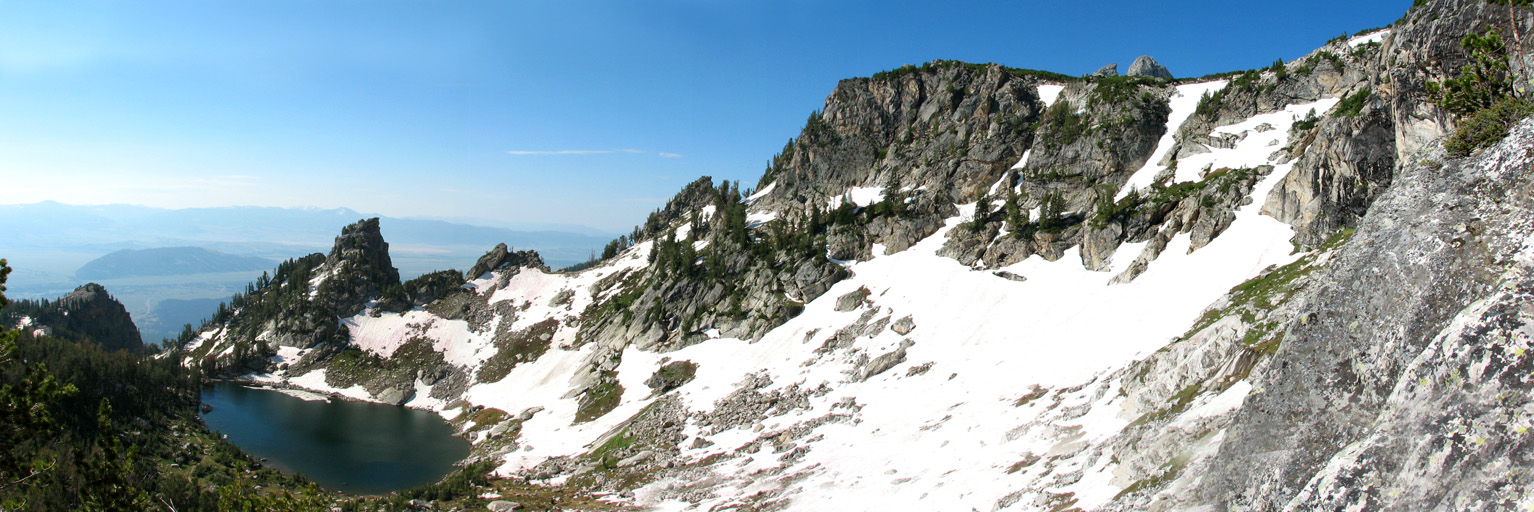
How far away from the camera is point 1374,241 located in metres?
12.2

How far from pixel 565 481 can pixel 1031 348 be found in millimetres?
39781

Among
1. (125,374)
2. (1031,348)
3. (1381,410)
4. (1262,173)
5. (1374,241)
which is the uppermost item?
(1262,173)

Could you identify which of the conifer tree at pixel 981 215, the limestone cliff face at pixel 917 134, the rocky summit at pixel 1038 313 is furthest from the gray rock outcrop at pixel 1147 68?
the conifer tree at pixel 981 215

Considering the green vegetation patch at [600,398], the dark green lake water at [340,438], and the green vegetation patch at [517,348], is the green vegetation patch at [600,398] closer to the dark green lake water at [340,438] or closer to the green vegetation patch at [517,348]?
the dark green lake water at [340,438]

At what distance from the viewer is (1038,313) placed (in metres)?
55.8

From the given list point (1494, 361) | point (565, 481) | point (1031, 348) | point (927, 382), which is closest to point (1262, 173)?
point (1031, 348)

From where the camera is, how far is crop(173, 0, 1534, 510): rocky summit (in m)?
10.6

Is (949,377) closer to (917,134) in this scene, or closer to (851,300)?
(851,300)

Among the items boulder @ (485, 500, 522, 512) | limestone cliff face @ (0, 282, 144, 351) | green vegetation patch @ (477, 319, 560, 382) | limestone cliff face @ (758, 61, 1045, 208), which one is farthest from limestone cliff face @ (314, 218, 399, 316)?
boulder @ (485, 500, 522, 512)

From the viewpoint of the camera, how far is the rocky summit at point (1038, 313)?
416 inches

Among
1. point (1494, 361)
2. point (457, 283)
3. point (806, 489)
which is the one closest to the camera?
point (1494, 361)

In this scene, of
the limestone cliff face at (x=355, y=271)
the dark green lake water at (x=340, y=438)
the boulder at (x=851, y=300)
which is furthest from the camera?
the limestone cliff face at (x=355, y=271)

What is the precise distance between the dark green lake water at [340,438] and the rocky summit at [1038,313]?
18.0 feet

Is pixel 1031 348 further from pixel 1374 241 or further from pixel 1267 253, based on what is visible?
pixel 1374 241
